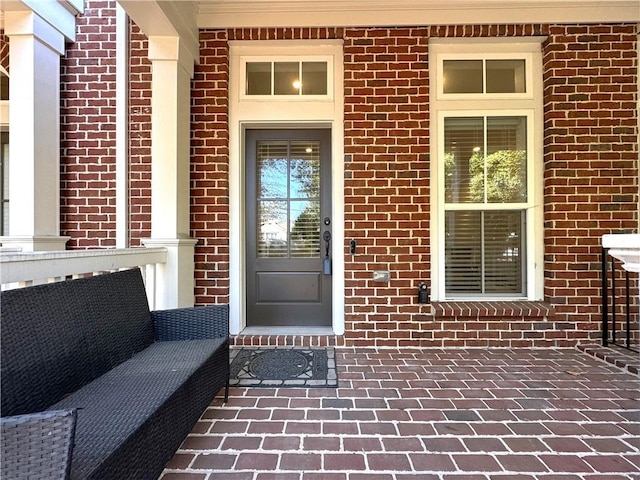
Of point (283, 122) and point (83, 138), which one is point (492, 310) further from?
point (83, 138)

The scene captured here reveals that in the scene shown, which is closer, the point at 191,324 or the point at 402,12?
the point at 191,324

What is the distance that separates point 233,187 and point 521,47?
3.02 m

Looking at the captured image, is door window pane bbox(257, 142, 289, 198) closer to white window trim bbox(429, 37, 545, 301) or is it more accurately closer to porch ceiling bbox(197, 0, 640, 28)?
porch ceiling bbox(197, 0, 640, 28)

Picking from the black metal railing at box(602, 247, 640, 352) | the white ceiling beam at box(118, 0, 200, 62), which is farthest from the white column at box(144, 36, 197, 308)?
the black metal railing at box(602, 247, 640, 352)

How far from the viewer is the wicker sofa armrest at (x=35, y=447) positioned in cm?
84

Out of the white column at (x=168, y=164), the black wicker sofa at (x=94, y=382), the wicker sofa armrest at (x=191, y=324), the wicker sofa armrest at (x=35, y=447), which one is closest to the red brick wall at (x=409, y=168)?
the white column at (x=168, y=164)

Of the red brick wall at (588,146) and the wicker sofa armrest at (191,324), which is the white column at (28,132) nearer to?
the wicker sofa armrest at (191,324)

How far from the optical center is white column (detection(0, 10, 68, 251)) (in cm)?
258

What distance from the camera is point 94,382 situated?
58.2 inches

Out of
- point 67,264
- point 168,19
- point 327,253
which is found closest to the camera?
point 67,264

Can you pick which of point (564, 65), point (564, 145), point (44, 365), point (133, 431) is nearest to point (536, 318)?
point (564, 145)

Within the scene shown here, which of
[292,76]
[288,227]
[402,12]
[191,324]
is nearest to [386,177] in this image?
[288,227]

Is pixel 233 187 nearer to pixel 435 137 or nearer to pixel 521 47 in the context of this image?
pixel 435 137

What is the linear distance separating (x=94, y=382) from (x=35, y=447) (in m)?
0.69
